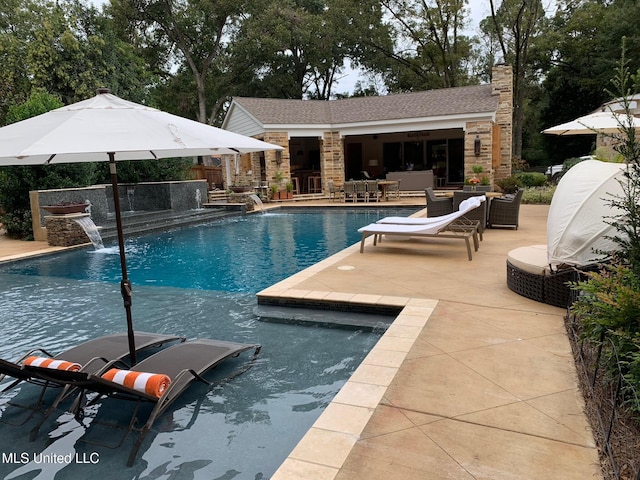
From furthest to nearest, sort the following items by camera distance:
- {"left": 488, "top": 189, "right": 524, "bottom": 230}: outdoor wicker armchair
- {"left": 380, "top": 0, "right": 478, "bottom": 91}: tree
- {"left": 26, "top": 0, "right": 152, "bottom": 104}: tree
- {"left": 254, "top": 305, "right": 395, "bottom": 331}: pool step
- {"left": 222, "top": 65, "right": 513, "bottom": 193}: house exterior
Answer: {"left": 380, "top": 0, "right": 478, "bottom": 91}: tree, {"left": 222, "top": 65, "right": 513, "bottom": 193}: house exterior, {"left": 26, "top": 0, "right": 152, "bottom": 104}: tree, {"left": 488, "top": 189, "right": 524, "bottom": 230}: outdoor wicker armchair, {"left": 254, "top": 305, "right": 395, "bottom": 331}: pool step

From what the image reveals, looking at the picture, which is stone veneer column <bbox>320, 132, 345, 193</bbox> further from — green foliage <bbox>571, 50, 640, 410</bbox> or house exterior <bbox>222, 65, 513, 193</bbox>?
green foliage <bbox>571, 50, 640, 410</bbox>

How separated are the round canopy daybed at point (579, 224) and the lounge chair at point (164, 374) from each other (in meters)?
3.07

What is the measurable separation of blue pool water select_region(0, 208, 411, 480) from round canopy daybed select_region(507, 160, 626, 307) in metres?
1.97

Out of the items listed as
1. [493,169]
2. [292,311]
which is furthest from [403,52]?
[292,311]

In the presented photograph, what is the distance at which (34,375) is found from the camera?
128 inches

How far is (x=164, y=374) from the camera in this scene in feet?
11.8

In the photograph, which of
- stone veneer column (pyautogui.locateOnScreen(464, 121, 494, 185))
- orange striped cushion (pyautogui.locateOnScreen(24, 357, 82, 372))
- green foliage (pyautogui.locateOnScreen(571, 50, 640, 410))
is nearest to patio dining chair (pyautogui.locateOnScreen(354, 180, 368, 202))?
stone veneer column (pyautogui.locateOnScreen(464, 121, 494, 185))

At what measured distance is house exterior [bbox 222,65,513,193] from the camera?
18.0 metres

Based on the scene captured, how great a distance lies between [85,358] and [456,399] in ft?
10.0

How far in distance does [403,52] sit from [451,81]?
391 cm

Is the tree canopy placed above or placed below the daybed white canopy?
above

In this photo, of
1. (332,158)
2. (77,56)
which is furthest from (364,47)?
(77,56)

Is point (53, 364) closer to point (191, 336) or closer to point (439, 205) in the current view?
point (191, 336)

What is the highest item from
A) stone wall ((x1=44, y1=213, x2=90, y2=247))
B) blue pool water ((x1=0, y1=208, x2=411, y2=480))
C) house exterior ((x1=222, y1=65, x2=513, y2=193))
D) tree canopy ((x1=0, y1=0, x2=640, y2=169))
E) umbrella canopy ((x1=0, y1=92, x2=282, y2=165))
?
tree canopy ((x1=0, y1=0, x2=640, y2=169))
